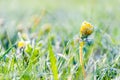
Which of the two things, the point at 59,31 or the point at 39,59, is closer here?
the point at 39,59

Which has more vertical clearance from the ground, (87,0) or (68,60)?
(87,0)

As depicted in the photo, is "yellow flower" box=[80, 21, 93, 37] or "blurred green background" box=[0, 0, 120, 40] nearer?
"yellow flower" box=[80, 21, 93, 37]

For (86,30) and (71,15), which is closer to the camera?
(86,30)

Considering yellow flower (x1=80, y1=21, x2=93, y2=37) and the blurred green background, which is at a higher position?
the blurred green background

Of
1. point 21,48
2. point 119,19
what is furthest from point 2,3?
point 21,48

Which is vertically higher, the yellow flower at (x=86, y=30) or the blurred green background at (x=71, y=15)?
the blurred green background at (x=71, y=15)

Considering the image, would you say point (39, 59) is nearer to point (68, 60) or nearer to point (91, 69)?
point (68, 60)

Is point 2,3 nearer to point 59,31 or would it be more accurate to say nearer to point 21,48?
point 59,31

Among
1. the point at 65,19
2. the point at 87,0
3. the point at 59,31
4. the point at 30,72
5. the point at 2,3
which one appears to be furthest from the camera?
the point at 87,0

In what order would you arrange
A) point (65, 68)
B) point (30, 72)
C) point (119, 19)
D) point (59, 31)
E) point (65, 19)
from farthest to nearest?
1. point (65, 19)
2. point (119, 19)
3. point (59, 31)
4. point (65, 68)
5. point (30, 72)

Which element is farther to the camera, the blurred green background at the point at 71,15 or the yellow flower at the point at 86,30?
the blurred green background at the point at 71,15
